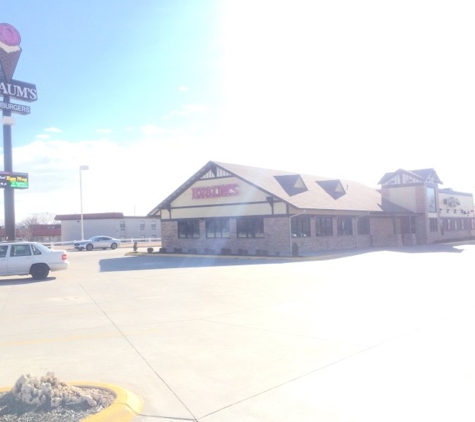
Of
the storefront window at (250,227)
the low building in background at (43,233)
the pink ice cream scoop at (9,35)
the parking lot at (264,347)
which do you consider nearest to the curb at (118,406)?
the parking lot at (264,347)

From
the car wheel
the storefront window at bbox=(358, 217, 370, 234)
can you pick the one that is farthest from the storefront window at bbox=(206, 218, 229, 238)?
the car wheel

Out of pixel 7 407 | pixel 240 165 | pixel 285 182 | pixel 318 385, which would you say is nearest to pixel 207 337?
pixel 318 385

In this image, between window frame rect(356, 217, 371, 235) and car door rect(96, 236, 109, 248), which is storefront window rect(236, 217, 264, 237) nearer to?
window frame rect(356, 217, 371, 235)

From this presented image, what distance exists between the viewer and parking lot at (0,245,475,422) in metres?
5.12

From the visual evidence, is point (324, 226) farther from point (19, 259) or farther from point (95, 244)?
point (95, 244)

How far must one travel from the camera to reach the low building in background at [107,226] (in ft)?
209

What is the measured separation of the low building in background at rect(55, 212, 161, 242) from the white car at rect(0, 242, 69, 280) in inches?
1730

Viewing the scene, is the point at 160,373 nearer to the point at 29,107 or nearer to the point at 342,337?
the point at 342,337

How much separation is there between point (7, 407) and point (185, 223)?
31.5 meters

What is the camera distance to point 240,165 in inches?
1431

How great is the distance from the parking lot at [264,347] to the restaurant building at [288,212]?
15550 mm

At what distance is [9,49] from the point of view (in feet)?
84.3

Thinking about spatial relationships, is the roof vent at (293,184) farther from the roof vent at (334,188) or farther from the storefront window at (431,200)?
the storefront window at (431,200)

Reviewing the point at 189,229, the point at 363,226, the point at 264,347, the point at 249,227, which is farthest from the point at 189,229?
the point at 264,347
